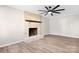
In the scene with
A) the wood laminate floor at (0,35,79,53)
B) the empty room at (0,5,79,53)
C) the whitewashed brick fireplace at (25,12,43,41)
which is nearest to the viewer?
the wood laminate floor at (0,35,79,53)

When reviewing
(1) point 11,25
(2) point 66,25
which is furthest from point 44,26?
(1) point 11,25

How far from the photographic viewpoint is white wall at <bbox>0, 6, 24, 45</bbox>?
11.3ft

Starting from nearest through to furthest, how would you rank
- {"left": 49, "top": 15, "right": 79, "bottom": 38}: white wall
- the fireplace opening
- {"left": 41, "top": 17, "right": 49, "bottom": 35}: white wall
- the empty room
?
the empty room
{"left": 41, "top": 17, "right": 49, "bottom": 35}: white wall
the fireplace opening
{"left": 49, "top": 15, "right": 79, "bottom": 38}: white wall

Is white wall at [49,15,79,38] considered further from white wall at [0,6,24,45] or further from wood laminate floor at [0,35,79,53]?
white wall at [0,6,24,45]

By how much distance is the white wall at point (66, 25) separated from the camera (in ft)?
16.7

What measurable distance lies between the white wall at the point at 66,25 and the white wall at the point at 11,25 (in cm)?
183

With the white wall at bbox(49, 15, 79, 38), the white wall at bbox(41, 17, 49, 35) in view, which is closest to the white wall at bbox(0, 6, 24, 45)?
the white wall at bbox(41, 17, 49, 35)

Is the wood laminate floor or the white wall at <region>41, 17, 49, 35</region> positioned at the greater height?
the white wall at <region>41, 17, 49, 35</region>

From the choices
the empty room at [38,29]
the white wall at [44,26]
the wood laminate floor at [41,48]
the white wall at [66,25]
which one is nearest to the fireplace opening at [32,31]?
the empty room at [38,29]

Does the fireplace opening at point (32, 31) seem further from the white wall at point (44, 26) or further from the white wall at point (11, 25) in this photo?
the white wall at point (11, 25)

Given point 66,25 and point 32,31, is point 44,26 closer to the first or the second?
point 32,31
